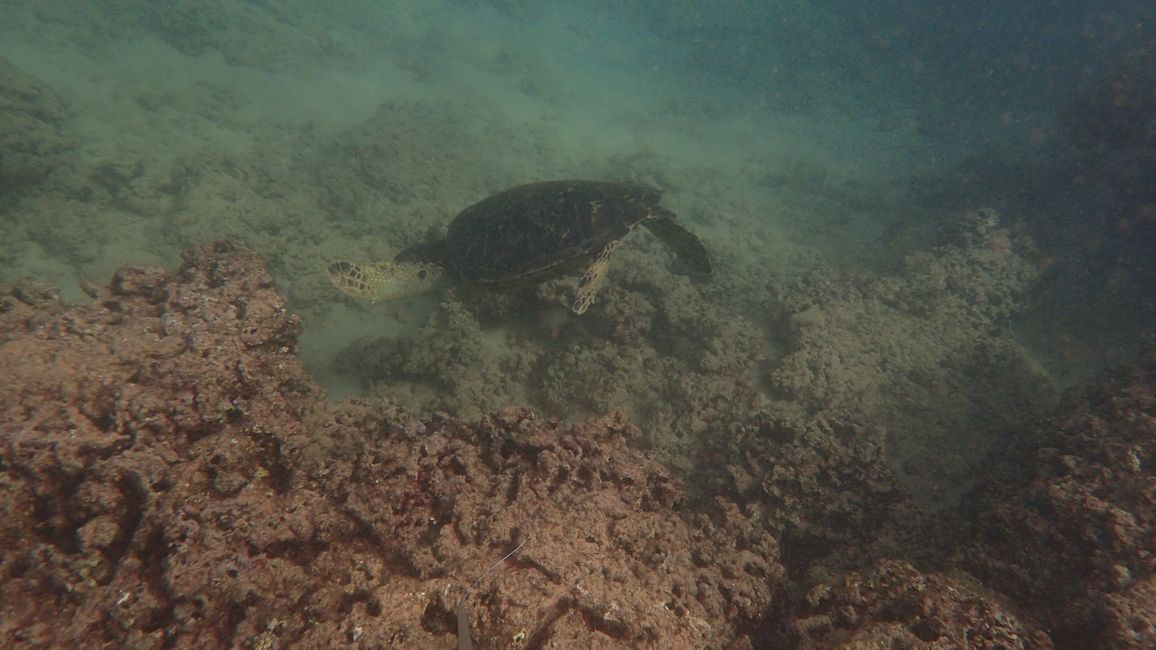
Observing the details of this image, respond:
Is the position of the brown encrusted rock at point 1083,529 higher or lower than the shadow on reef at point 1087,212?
A: lower

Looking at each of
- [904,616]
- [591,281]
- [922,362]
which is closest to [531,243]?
[591,281]

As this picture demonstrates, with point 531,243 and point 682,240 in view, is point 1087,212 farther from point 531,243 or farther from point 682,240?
point 531,243

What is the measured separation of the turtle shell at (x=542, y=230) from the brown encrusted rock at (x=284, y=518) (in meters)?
2.85

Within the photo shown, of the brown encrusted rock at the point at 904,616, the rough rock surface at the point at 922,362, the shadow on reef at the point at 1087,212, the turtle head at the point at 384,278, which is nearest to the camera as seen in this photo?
the brown encrusted rock at the point at 904,616

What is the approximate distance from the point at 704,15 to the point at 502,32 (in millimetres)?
17661

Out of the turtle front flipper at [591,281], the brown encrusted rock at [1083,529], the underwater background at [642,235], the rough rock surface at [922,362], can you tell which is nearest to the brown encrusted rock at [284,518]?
the underwater background at [642,235]

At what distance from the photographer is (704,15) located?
1326 inches

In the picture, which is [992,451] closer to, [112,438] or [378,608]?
[378,608]

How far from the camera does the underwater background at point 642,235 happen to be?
4.97m

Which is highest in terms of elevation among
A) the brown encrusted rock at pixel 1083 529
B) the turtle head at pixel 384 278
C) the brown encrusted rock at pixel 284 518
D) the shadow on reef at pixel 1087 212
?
the shadow on reef at pixel 1087 212

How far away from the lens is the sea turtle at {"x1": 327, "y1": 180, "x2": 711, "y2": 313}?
18.0 ft

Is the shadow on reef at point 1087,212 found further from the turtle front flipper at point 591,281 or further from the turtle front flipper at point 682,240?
the turtle front flipper at point 591,281

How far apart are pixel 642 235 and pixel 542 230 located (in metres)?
3.97

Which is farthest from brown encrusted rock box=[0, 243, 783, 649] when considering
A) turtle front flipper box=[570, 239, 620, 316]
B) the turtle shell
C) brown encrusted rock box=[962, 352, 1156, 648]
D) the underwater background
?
the turtle shell
